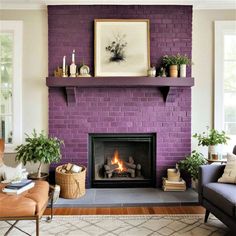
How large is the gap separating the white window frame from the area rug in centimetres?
151

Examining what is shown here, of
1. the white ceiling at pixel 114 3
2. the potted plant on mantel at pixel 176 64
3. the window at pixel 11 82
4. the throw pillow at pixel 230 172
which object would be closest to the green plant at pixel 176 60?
the potted plant on mantel at pixel 176 64

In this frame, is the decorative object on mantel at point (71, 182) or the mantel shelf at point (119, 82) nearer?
the decorative object on mantel at point (71, 182)

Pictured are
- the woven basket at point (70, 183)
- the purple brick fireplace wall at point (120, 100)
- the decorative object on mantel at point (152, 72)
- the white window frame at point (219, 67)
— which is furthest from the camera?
the white window frame at point (219, 67)

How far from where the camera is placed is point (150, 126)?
390 centimetres

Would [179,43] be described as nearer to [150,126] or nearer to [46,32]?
[150,126]

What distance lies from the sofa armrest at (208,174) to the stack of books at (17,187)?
5.71ft

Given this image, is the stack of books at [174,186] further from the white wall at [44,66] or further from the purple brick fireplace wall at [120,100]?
the white wall at [44,66]

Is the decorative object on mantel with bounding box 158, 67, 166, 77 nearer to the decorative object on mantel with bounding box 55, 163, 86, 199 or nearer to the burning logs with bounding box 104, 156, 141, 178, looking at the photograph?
the burning logs with bounding box 104, 156, 141, 178

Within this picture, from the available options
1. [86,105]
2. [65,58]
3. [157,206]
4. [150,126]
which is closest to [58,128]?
[86,105]

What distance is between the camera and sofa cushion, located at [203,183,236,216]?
91.4 inches

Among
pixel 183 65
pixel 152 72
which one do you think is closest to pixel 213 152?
pixel 183 65

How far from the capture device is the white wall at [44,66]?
152 inches

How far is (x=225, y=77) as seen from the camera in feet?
13.2

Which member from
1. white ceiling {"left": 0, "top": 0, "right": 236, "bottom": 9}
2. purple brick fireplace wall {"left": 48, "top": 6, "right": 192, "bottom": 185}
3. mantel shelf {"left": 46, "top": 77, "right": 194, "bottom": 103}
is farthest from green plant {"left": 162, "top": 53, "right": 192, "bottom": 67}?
white ceiling {"left": 0, "top": 0, "right": 236, "bottom": 9}
